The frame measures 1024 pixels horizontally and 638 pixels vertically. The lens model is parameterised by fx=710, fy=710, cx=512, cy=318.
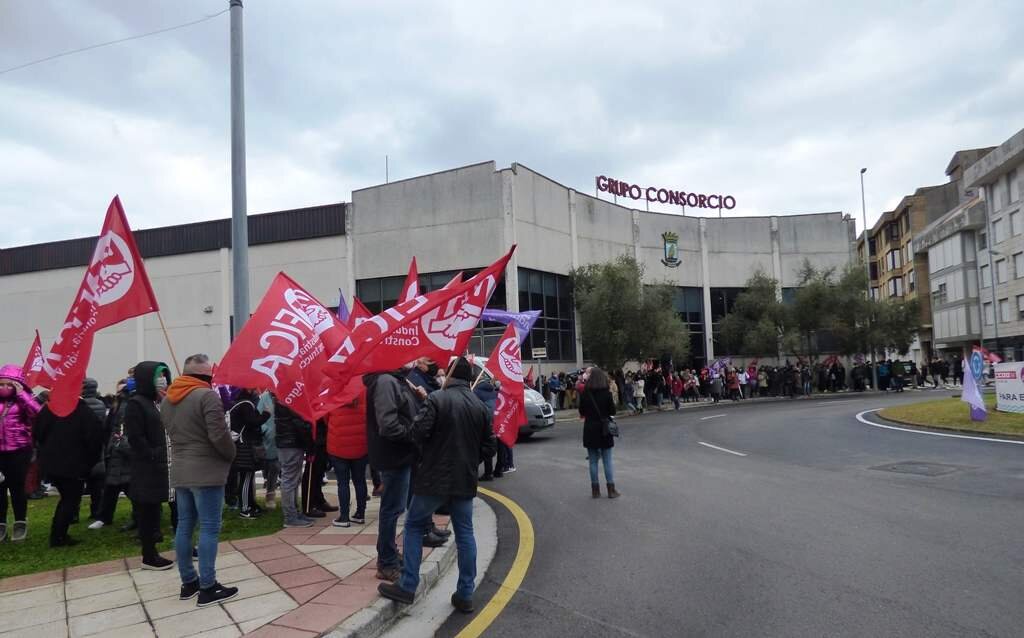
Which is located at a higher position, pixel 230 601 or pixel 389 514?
pixel 389 514

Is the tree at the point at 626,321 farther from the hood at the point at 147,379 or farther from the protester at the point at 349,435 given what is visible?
the hood at the point at 147,379

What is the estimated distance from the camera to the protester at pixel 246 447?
844cm

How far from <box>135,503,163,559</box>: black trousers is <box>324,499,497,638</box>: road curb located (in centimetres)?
238

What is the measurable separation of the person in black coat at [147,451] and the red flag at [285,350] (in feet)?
3.21

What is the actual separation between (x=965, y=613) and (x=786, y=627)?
1261 millimetres

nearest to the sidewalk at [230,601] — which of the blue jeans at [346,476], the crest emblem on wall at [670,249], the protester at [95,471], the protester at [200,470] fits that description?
the protester at [200,470]

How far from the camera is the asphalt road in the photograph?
483 centimetres

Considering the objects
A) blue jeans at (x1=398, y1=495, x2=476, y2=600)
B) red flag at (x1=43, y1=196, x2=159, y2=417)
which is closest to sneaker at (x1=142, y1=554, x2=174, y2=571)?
red flag at (x1=43, y1=196, x2=159, y2=417)

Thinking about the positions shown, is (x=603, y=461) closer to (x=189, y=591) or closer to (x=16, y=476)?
(x=189, y=591)

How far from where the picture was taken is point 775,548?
21.6 ft

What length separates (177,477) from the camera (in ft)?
17.3

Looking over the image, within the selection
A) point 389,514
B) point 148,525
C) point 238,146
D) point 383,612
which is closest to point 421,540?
point 383,612

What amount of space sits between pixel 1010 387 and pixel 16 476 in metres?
20.3

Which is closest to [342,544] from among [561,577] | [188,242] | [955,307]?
[561,577]
